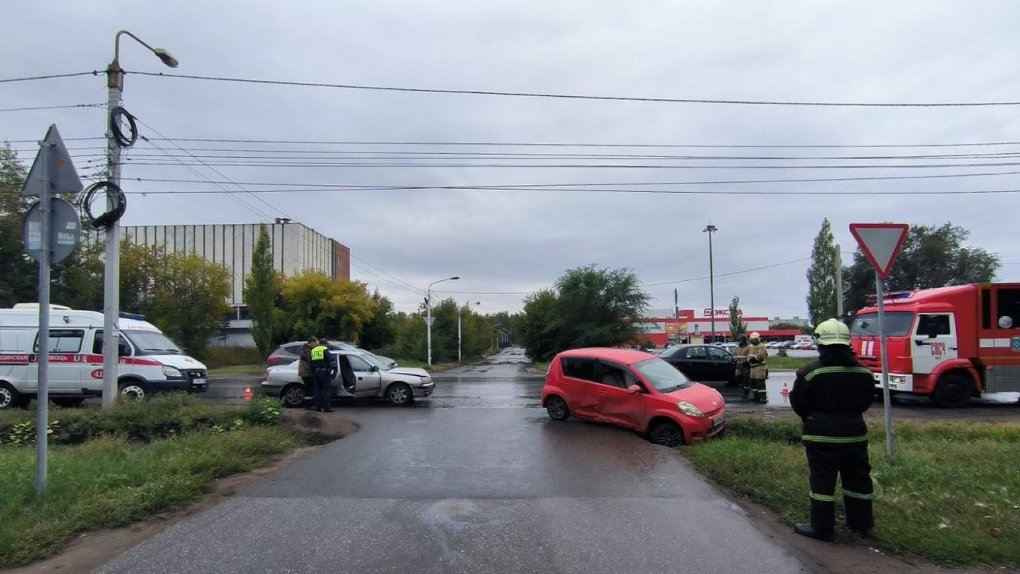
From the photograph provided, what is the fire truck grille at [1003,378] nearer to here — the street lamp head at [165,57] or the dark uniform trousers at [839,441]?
the dark uniform trousers at [839,441]

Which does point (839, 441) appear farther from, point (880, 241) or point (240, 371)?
point (240, 371)

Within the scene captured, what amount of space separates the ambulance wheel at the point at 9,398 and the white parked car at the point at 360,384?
5.42 metres

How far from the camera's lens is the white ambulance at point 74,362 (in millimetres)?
14445

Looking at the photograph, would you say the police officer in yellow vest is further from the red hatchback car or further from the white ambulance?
the white ambulance

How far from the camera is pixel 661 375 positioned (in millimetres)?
10844

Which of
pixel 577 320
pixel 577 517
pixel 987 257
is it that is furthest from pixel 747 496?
pixel 987 257

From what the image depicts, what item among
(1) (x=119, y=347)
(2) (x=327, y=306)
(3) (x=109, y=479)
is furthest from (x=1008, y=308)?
(2) (x=327, y=306)

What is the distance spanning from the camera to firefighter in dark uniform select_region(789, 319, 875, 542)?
509cm

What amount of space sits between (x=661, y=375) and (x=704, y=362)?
11.6 meters

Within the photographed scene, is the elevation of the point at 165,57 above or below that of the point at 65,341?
above

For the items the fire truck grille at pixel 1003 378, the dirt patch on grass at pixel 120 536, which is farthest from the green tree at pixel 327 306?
the fire truck grille at pixel 1003 378

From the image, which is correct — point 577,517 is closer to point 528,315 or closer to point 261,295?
point 261,295

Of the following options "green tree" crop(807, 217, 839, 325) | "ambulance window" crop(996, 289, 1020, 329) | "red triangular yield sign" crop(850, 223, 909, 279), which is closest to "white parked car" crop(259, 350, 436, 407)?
"red triangular yield sign" crop(850, 223, 909, 279)

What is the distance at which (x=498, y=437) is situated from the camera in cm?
1021
